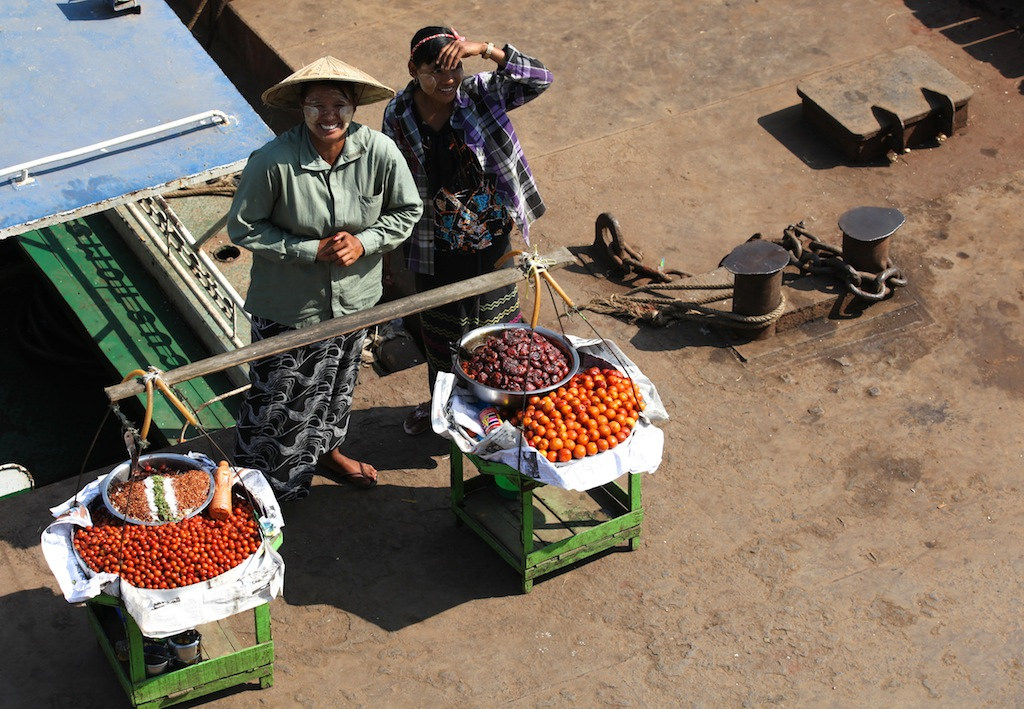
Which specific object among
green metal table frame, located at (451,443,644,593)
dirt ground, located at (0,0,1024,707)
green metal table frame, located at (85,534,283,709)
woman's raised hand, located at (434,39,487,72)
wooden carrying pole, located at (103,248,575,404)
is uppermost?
woman's raised hand, located at (434,39,487,72)

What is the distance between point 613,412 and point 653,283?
2.24m

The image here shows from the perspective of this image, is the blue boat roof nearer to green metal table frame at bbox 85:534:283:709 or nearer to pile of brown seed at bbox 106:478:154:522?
pile of brown seed at bbox 106:478:154:522

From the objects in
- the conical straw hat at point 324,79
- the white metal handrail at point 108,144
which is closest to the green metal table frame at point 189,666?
the conical straw hat at point 324,79

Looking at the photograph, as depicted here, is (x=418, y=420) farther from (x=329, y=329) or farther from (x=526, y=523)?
(x=329, y=329)

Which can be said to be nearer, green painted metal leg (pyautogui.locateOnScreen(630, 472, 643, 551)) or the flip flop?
green painted metal leg (pyautogui.locateOnScreen(630, 472, 643, 551))

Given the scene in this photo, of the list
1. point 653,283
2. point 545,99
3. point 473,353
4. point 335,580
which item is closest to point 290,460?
point 335,580

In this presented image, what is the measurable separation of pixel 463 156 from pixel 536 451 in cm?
129

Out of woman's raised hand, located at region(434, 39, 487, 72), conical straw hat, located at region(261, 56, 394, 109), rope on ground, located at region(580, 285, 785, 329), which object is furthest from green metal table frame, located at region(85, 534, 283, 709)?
rope on ground, located at region(580, 285, 785, 329)

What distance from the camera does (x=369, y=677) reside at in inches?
183

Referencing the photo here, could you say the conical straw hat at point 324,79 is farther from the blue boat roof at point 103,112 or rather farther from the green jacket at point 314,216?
the blue boat roof at point 103,112

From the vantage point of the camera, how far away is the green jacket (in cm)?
Result: 446

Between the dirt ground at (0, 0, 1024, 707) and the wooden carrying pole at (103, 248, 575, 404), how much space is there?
1.28 meters

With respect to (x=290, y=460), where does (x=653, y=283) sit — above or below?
below

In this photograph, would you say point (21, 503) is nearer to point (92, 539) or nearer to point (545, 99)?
point (92, 539)
